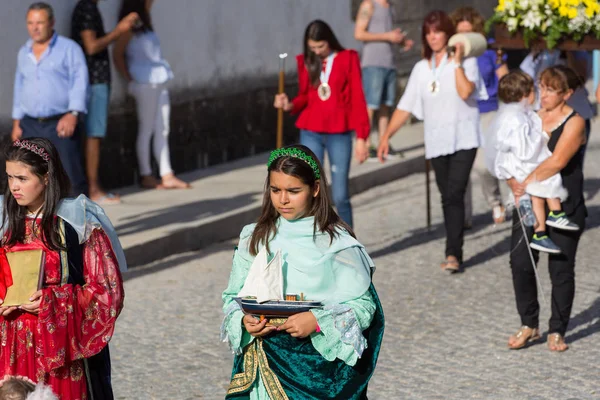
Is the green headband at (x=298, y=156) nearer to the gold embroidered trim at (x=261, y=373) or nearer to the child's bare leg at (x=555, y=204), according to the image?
the gold embroidered trim at (x=261, y=373)

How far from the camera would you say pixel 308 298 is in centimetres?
450

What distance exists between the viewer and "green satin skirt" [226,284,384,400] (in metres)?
4.53

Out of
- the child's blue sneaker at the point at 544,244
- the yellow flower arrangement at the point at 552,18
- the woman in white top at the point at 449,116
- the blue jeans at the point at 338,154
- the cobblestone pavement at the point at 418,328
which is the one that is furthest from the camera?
the blue jeans at the point at 338,154

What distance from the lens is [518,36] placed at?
10555mm

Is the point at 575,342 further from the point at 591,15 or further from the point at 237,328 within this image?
the point at 237,328

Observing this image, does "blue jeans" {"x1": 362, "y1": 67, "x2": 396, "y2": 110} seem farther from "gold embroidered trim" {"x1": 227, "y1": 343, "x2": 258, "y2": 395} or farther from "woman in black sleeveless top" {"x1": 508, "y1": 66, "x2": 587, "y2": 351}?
"gold embroidered trim" {"x1": 227, "y1": 343, "x2": 258, "y2": 395}

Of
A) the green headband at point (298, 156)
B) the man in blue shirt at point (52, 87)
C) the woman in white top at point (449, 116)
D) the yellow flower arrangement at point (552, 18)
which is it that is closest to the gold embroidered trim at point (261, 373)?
the green headband at point (298, 156)

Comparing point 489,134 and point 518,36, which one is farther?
point 518,36

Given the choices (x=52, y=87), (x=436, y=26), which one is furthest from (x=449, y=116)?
(x=52, y=87)

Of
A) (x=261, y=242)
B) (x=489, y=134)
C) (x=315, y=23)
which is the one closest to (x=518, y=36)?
(x=315, y=23)

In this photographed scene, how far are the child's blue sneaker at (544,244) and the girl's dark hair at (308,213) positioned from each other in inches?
124

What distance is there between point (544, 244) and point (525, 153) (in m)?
0.54

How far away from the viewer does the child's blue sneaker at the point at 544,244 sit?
7.55 meters

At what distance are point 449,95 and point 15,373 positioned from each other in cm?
571
